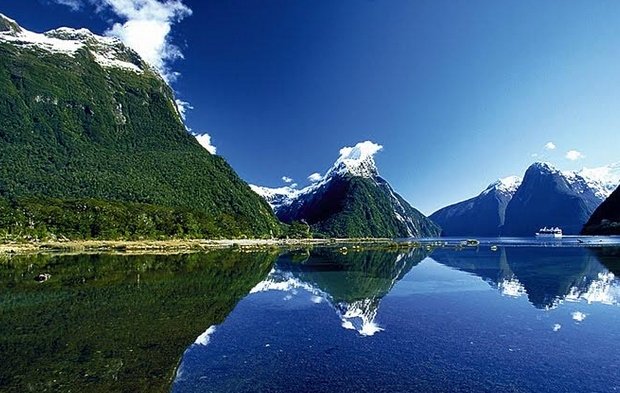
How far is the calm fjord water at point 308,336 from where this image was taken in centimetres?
1630

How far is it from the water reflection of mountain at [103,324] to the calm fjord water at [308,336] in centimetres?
11

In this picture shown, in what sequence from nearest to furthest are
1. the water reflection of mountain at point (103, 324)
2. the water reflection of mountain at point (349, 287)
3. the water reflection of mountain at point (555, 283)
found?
the water reflection of mountain at point (103, 324), the water reflection of mountain at point (349, 287), the water reflection of mountain at point (555, 283)

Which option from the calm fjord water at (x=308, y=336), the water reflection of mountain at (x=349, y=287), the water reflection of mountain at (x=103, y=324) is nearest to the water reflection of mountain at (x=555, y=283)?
the calm fjord water at (x=308, y=336)

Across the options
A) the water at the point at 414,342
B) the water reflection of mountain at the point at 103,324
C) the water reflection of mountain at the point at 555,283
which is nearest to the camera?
the water at the point at 414,342

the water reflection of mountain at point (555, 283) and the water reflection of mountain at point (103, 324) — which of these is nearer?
the water reflection of mountain at point (103, 324)

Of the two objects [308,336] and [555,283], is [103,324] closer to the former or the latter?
[308,336]

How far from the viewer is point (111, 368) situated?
17.3 metres

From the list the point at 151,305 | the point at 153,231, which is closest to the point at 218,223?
the point at 153,231

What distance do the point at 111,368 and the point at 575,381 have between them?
20.3 metres

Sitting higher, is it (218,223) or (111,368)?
(218,223)

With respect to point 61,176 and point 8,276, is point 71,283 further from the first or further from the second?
point 61,176

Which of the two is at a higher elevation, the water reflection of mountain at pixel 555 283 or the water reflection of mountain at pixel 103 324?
the water reflection of mountain at pixel 555 283

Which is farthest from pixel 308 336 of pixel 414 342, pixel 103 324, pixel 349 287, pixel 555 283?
pixel 555 283

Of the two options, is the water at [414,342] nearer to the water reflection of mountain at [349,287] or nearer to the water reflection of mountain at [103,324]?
the water reflection of mountain at [349,287]
